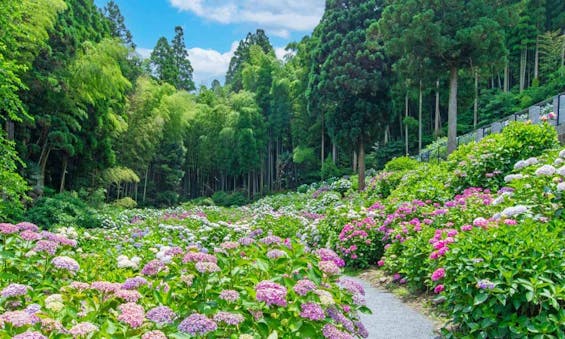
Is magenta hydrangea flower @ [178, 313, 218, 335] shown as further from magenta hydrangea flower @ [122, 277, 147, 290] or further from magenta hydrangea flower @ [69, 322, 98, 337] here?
magenta hydrangea flower @ [122, 277, 147, 290]

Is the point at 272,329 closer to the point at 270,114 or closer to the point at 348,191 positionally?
the point at 348,191

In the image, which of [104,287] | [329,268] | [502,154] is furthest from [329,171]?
[104,287]

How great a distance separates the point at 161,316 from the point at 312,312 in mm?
545

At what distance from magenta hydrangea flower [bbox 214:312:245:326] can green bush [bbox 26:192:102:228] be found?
10308 mm

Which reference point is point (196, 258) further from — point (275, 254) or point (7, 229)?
point (7, 229)

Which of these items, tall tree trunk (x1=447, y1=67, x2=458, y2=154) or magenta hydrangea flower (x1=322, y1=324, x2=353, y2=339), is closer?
magenta hydrangea flower (x1=322, y1=324, x2=353, y2=339)

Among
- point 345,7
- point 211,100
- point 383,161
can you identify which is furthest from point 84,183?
point 211,100

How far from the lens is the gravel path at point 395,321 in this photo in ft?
11.6

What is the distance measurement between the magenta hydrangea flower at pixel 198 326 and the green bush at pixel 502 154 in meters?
5.33

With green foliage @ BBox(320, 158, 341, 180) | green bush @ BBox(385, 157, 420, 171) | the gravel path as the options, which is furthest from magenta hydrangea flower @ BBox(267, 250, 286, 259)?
green foliage @ BBox(320, 158, 341, 180)

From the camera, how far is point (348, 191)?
1598 centimetres

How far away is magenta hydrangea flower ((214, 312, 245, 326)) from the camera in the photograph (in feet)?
5.08

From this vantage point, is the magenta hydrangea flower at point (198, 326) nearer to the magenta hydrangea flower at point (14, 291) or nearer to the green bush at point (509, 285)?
the magenta hydrangea flower at point (14, 291)

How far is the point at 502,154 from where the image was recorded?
20.8 feet
